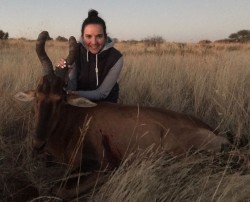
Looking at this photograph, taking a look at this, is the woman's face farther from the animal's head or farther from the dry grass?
the dry grass

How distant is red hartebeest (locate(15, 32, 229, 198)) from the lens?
482 centimetres

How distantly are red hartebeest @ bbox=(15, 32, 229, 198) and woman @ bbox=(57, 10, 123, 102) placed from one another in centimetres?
74

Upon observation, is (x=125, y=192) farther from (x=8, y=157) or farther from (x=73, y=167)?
(x=8, y=157)

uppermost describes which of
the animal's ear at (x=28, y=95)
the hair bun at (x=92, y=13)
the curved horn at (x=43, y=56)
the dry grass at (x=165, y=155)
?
the hair bun at (x=92, y=13)

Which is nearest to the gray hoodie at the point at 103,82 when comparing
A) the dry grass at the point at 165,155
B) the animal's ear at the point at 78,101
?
the dry grass at the point at 165,155

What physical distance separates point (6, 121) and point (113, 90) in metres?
1.55

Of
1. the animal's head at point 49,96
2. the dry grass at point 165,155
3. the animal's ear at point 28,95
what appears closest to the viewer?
the dry grass at point 165,155

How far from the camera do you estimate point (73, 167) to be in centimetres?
480

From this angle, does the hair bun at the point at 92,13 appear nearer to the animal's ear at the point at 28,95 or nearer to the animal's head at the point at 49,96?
the animal's head at the point at 49,96

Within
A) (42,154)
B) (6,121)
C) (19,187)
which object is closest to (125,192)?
(19,187)

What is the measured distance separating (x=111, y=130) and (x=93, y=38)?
4.82 feet

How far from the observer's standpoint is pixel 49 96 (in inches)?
179

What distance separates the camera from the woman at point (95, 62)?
5.89 meters

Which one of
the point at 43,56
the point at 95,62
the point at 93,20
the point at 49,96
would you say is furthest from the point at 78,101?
the point at 93,20
